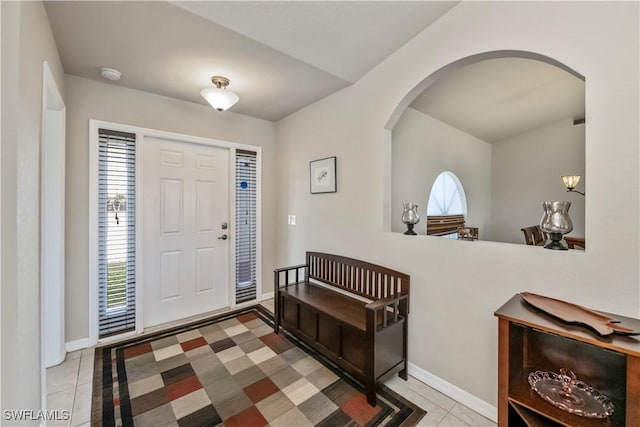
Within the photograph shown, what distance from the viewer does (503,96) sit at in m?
2.94

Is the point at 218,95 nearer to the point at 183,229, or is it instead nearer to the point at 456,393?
the point at 183,229

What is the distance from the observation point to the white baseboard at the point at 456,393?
1595mm

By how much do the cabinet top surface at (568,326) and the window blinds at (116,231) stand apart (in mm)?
3081

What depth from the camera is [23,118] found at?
1204mm

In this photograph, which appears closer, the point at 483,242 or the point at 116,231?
the point at 483,242

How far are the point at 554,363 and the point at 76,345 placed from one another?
3.49 meters

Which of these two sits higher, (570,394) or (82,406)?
(570,394)

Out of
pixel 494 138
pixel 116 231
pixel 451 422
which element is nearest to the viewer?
pixel 451 422

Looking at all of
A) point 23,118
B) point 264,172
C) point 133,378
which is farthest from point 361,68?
point 133,378

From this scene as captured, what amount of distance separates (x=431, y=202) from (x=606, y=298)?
2324 mm

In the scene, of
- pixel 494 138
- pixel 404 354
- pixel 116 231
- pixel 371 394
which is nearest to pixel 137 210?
pixel 116 231

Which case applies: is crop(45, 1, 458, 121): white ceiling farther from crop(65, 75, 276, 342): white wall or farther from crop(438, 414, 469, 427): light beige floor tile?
crop(438, 414, 469, 427): light beige floor tile

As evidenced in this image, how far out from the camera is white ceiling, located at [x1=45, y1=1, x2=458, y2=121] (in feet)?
5.30

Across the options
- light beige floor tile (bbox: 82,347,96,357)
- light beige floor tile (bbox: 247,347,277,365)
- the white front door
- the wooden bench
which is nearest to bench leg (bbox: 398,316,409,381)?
the wooden bench
